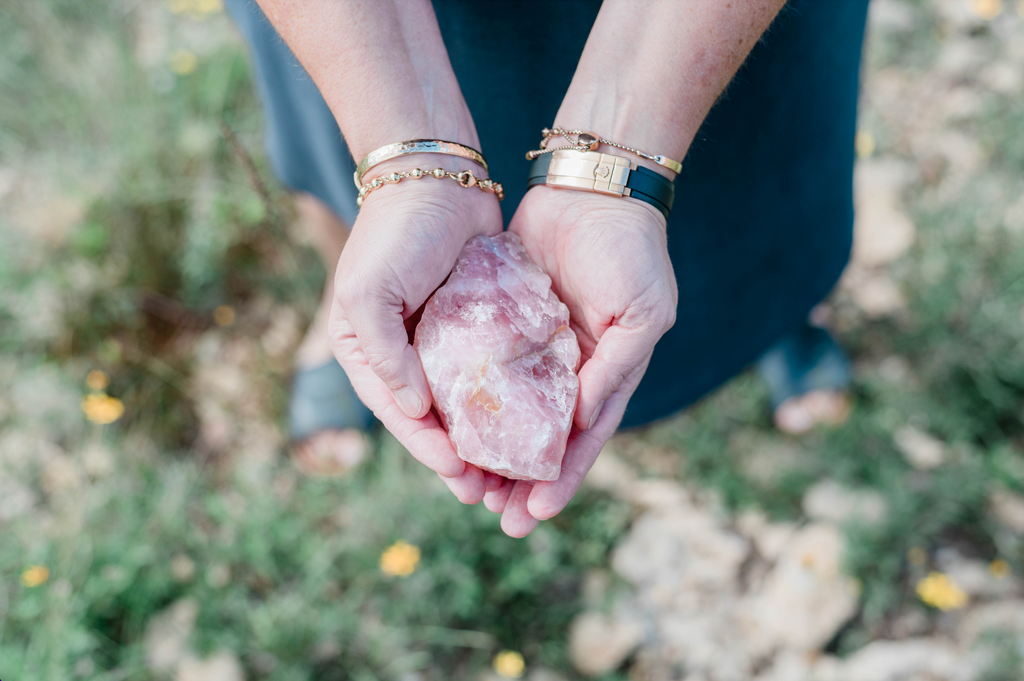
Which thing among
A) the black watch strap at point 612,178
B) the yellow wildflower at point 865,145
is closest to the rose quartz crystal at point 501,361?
the black watch strap at point 612,178

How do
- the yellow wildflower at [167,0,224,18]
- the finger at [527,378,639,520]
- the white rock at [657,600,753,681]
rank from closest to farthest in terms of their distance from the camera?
the finger at [527,378,639,520] → the white rock at [657,600,753,681] → the yellow wildflower at [167,0,224,18]

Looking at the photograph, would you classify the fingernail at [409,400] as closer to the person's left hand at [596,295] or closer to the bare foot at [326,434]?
the person's left hand at [596,295]

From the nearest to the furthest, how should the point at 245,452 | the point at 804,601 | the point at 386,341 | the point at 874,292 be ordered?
the point at 386,341 → the point at 804,601 → the point at 245,452 → the point at 874,292

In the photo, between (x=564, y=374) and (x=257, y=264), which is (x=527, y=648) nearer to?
(x=564, y=374)

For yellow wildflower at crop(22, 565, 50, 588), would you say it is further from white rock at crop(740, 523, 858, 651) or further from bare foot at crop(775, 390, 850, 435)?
bare foot at crop(775, 390, 850, 435)

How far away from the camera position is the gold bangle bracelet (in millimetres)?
1312

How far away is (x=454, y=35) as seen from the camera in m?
1.48

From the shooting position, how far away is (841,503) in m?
2.02

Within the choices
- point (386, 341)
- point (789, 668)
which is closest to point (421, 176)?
point (386, 341)

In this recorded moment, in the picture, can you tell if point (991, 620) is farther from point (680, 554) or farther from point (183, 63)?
point (183, 63)

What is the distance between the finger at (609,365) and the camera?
4.24 ft

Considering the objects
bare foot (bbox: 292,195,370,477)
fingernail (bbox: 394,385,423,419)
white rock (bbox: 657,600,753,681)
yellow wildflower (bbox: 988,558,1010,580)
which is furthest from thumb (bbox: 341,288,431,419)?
yellow wildflower (bbox: 988,558,1010,580)

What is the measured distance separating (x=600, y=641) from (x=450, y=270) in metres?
1.13

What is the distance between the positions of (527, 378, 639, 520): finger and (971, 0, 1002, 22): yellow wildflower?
113 inches
